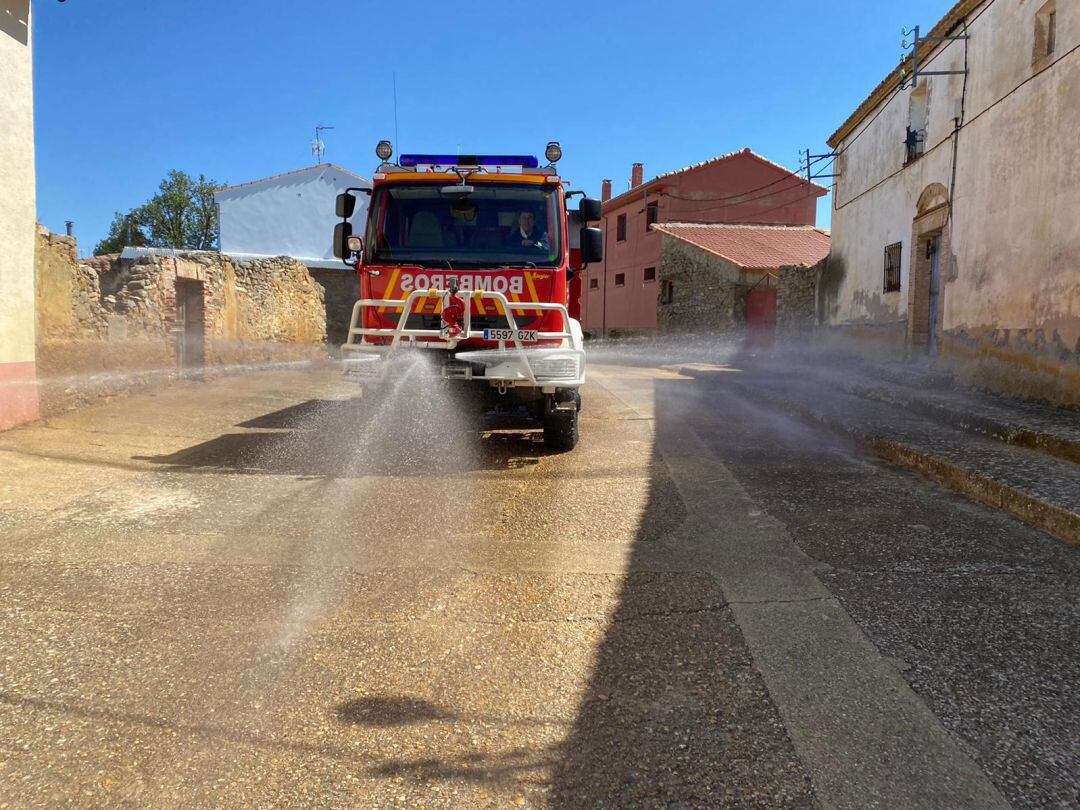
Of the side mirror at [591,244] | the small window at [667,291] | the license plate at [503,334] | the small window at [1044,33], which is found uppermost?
the small window at [1044,33]

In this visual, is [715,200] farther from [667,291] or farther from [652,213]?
[667,291]

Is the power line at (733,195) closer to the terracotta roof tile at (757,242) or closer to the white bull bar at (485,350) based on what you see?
the terracotta roof tile at (757,242)

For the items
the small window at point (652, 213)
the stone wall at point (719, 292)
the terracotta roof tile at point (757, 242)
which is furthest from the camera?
the small window at point (652, 213)

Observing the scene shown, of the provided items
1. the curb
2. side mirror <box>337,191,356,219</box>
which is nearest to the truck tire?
side mirror <box>337,191,356,219</box>

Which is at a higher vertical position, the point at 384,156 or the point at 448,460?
the point at 384,156

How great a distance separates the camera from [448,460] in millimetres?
6500

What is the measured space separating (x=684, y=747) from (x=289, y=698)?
4.24ft

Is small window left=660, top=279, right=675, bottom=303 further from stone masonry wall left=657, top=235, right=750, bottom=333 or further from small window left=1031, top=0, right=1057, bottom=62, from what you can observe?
small window left=1031, top=0, right=1057, bottom=62

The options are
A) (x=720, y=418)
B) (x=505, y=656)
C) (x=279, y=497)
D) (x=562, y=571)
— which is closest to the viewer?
(x=505, y=656)

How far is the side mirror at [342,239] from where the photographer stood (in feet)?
22.1

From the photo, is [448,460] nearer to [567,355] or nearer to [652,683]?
[567,355]

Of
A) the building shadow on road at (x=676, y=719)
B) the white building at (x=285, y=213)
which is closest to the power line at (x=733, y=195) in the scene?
the white building at (x=285, y=213)

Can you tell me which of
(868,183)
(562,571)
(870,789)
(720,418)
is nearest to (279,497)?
(562,571)

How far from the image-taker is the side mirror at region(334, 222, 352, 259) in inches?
265
